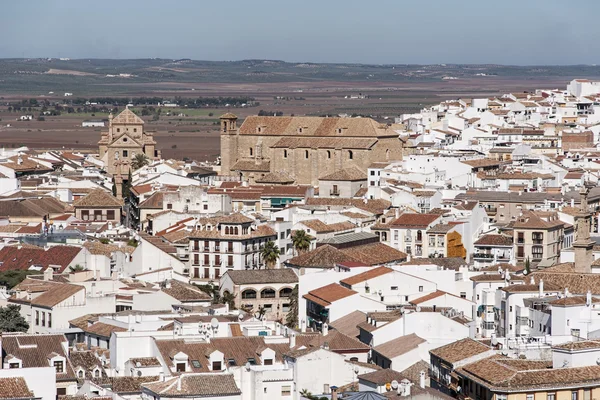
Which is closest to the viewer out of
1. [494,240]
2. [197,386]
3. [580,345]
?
[197,386]

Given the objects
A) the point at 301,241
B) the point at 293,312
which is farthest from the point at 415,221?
the point at 293,312

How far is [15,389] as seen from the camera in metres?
37.2

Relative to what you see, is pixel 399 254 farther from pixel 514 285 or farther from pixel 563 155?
pixel 563 155

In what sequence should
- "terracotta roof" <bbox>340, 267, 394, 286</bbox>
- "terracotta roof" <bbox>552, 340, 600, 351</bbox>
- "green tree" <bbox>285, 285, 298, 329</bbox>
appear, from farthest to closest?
"green tree" <bbox>285, 285, 298, 329</bbox>
"terracotta roof" <bbox>340, 267, 394, 286</bbox>
"terracotta roof" <bbox>552, 340, 600, 351</bbox>

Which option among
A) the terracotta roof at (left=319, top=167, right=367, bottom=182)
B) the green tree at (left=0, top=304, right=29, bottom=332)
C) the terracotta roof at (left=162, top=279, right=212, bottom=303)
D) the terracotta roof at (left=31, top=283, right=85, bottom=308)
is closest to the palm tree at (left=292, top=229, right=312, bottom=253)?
the terracotta roof at (left=162, top=279, right=212, bottom=303)

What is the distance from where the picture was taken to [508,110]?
126m

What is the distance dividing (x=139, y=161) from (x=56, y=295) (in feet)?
181

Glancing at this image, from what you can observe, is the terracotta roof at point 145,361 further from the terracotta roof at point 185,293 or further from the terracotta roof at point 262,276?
the terracotta roof at point 262,276

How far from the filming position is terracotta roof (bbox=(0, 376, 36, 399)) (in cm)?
3691

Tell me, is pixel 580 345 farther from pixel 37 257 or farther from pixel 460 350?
pixel 37 257

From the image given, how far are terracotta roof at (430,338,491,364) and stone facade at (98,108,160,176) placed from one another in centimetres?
6584

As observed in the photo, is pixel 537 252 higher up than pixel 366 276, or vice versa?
pixel 366 276

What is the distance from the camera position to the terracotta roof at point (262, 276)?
59.7 m

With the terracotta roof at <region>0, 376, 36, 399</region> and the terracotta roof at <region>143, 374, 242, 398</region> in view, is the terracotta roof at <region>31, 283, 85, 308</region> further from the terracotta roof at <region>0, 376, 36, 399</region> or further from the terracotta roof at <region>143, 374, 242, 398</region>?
the terracotta roof at <region>143, 374, 242, 398</region>
